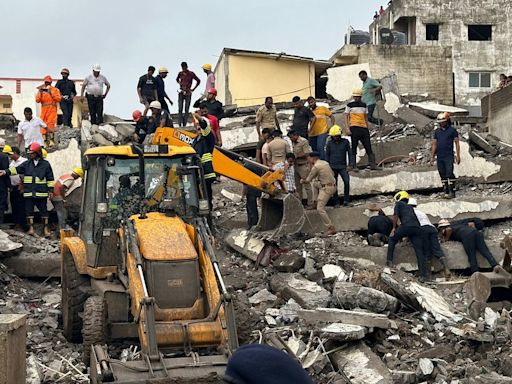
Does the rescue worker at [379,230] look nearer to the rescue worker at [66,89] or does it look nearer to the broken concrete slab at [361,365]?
the broken concrete slab at [361,365]

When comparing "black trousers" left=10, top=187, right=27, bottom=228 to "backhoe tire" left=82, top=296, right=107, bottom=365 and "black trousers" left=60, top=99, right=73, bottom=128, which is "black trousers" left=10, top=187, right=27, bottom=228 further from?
"backhoe tire" left=82, top=296, right=107, bottom=365

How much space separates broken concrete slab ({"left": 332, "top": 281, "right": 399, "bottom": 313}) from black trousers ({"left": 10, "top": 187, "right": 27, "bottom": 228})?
654 cm

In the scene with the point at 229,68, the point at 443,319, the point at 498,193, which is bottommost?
the point at 443,319

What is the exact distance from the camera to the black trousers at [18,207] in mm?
16203

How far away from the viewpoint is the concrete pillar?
24.1 feet

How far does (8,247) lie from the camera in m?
14.1

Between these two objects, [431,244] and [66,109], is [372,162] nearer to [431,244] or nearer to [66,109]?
[431,244]

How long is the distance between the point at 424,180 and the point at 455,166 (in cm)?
97

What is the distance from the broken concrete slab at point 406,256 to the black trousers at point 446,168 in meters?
2.46

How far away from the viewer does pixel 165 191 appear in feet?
33.6

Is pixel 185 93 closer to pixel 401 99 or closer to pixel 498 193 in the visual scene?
pixel 401 99

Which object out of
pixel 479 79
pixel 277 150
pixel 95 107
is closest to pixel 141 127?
pixel 277 150

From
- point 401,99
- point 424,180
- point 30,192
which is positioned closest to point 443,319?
point 424,180

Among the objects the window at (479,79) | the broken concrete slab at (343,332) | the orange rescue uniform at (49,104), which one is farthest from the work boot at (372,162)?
the window at (479,79)
